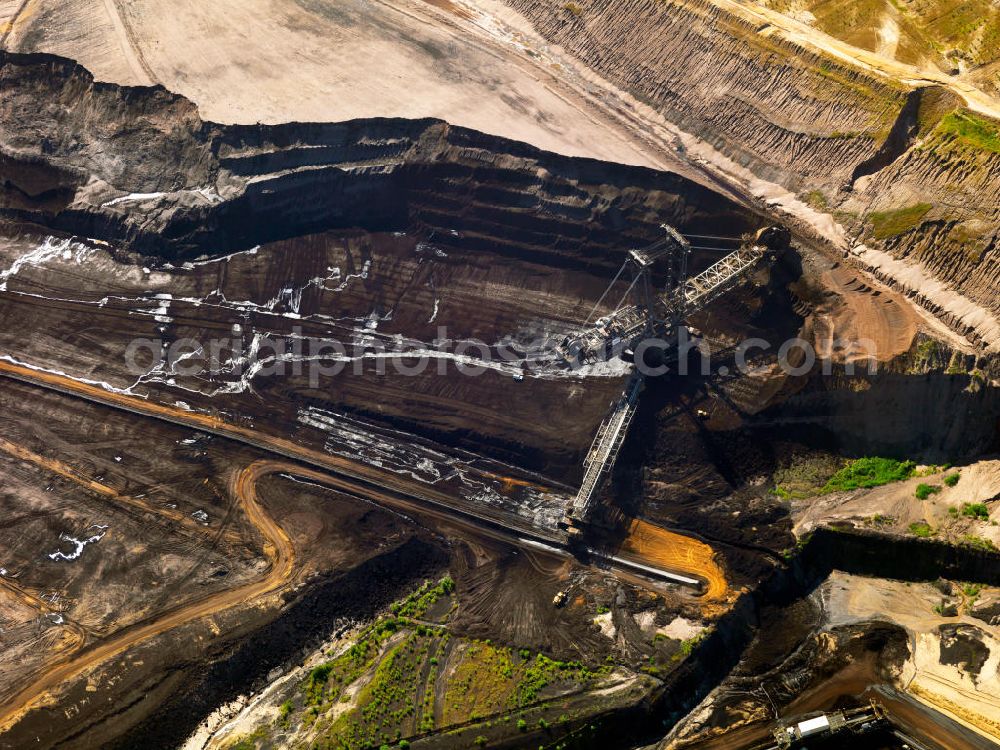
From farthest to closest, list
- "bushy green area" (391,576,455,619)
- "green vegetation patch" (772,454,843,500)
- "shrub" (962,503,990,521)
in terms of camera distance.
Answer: "green vegetation patch" (772,454,843,500)
"bushy green area" (391,576,455,619)
"shrub" (962,503,990,521)

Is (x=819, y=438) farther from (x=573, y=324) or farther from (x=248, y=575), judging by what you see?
(x=248, y=575)

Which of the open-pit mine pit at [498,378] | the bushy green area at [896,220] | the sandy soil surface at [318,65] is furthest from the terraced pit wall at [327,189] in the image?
the bushy green area at [896,220]

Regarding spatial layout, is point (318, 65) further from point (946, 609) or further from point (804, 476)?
point (946, 609)

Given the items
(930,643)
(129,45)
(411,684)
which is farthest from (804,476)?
(129,45)

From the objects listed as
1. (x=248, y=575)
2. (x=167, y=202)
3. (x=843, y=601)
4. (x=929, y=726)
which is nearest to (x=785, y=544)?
(x=843, y=601)

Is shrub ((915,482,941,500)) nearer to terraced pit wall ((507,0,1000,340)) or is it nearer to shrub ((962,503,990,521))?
shrub ((962,503,990,521))

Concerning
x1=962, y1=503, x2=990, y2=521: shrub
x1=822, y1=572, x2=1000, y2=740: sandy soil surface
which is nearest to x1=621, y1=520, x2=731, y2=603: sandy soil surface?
x1=822, y1=572, x2=1000, y2=740: sandy soil surface
